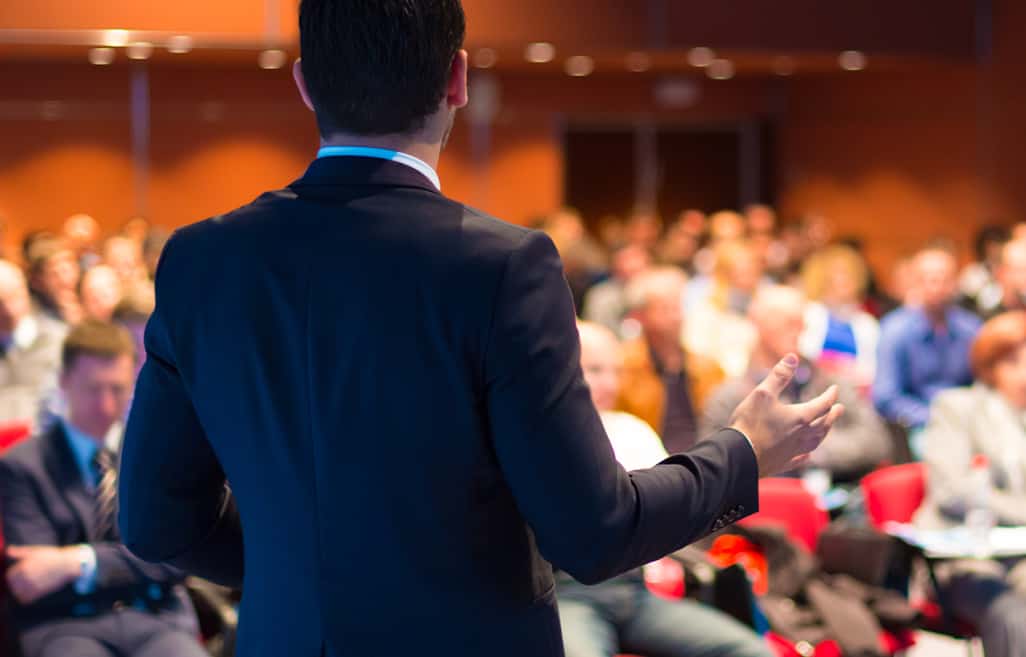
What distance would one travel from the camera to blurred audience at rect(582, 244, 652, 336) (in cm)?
770

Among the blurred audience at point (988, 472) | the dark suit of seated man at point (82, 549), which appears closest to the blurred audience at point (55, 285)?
the dark suit of seated man at point (82, 549)

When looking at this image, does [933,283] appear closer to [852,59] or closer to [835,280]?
[835,280]

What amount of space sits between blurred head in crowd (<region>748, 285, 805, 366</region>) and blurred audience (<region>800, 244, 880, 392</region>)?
0.50 metres

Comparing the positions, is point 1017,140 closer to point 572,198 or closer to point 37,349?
point 572,198

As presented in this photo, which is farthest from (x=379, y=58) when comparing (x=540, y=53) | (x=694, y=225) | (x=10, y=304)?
(x=694, y=225)

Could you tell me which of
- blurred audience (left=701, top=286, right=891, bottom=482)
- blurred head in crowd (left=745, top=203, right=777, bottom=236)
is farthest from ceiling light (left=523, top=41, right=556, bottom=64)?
blurred audience (left=701, top=286, right=891, bottom=482)

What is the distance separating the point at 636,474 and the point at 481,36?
28.7 ft

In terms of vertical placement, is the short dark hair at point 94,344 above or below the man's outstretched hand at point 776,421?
below

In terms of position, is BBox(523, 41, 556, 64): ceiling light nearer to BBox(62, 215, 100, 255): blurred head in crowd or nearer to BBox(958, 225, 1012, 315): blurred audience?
BBox(958, 225, 1012, 315): blurred audience

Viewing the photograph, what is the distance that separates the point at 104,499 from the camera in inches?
134

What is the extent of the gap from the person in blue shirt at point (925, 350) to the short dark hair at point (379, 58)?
19.5 ft

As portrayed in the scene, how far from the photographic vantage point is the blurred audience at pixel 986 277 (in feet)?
25.6

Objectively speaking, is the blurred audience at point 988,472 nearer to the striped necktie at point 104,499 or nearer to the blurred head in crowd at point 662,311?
the blurred head in crowd at point 662,311

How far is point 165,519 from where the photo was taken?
147cm
